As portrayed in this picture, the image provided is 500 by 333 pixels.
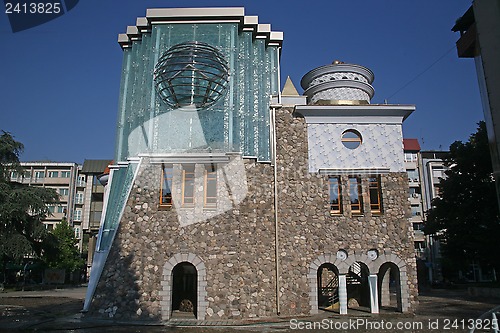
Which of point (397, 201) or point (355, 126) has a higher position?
point (355, 126)

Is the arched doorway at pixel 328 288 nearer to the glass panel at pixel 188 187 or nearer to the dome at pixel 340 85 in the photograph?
the glass panel at pixel 188 187

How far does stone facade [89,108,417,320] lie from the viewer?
45.2ft

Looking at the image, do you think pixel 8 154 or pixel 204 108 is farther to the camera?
pixel 8 154

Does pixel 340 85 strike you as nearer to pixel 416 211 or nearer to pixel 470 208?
pixel 470 208

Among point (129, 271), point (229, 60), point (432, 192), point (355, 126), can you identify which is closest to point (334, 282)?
point (355, 126)

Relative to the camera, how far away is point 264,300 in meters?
14.1

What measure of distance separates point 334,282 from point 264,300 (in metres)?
6.01

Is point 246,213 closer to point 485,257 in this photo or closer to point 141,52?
point 141,52

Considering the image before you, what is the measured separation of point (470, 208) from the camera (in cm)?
2317

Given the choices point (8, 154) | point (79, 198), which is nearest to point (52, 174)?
point (79, 198)

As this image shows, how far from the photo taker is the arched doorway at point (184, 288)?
1542cm

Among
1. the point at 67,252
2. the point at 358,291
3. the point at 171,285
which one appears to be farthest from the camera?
the point at 67,252

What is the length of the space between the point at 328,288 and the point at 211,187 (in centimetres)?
739

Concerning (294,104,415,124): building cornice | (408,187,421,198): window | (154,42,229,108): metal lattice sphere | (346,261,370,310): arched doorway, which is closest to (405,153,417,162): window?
(408,187,421,198): window
